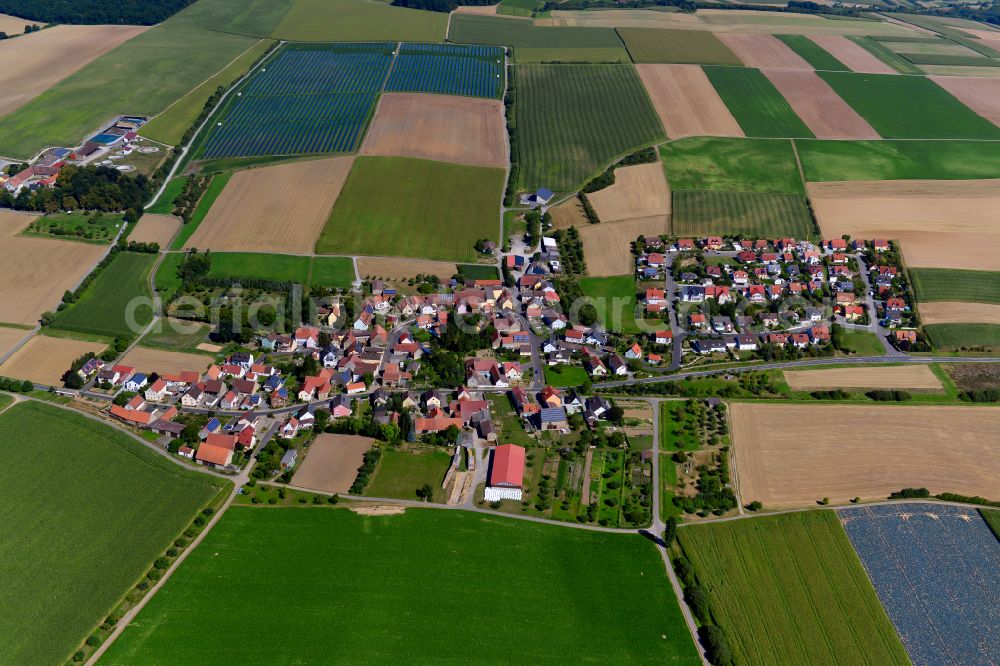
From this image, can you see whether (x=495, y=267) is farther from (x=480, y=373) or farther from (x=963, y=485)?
(x=963, y=485)

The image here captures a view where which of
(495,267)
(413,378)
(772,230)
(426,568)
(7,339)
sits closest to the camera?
(426,568)

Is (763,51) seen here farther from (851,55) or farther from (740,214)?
(740,214)

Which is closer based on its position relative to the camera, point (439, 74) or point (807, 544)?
point (807, 544)

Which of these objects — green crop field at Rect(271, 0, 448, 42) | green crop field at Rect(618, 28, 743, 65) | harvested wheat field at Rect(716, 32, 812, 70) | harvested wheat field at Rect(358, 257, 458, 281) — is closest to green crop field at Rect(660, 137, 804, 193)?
harvested wheat field at Rect(716, 32, 812, 70)

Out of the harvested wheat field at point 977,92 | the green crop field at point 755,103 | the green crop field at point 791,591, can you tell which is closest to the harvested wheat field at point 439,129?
the green crop field at point 755,103

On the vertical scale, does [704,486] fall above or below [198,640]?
above

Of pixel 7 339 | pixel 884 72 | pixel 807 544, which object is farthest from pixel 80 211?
pixel 884 72

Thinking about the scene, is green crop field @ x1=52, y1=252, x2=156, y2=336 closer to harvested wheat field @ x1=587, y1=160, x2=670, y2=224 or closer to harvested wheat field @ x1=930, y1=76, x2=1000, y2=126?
harvested wheat field @ x1=587, y1=160, x2=670, y2=224
